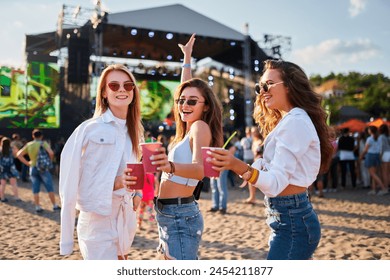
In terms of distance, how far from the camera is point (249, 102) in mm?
16734

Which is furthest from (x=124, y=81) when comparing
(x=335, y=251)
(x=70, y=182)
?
(x=335, y=251)

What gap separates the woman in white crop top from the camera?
198 cm

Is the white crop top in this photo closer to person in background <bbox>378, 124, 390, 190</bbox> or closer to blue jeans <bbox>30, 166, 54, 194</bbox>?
blue jeans <bbox>30, 166, 54, 194</bbox>

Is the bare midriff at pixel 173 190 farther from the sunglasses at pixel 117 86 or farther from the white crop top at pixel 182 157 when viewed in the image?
the sunglasses at pixel 117 86

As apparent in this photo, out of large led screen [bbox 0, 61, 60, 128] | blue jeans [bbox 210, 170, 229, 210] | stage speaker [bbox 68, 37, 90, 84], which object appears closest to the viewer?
blue jeans [bbox 210, 170, 229, 210]

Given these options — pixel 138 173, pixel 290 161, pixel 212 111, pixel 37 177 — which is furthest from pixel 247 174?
pixel 37 177

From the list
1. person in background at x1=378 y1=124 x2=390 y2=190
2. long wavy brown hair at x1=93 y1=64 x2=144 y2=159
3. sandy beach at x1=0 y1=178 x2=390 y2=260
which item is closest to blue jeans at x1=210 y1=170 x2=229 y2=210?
sandy beach at x1=0 y1=178 x2=390 y2=260

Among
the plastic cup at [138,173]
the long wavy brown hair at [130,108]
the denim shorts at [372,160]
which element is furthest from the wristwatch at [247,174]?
the denim shorts at [372,160]

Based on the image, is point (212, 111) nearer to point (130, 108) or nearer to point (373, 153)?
point (130, 108)

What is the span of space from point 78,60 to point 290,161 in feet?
46.1

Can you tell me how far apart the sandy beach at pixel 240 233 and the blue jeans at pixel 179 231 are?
225cm

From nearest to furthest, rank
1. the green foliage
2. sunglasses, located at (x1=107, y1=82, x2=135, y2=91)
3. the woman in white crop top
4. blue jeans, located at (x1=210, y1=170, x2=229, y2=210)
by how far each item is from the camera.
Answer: the woman in white crop top, sunglasses, located at (x1=107, y1=82, x2=135, y2=91), blue jeans, located at (x1=210, y1=170, x2=229, y2=210), the green foliage

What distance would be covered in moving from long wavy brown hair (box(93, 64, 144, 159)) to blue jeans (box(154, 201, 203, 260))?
0.51m
